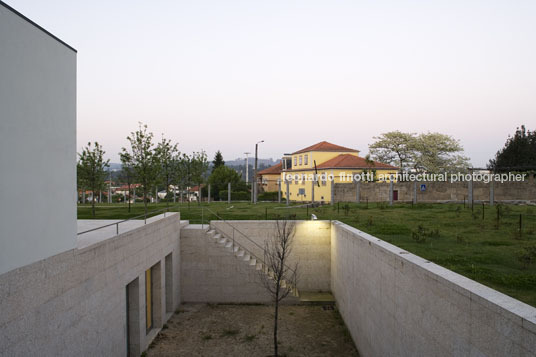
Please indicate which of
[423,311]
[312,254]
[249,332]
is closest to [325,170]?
[312,254]

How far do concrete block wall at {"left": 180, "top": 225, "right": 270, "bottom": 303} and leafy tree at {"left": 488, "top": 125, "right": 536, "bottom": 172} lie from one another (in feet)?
146

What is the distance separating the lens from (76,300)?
7477mm

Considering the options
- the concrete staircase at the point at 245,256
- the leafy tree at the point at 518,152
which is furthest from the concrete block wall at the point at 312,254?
the leafy tree at the point at 518,152

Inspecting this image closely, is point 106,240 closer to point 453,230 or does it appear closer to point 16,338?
point 16,338

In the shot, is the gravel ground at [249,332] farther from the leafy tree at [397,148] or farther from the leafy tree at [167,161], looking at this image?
the leafy tree at [397,148]

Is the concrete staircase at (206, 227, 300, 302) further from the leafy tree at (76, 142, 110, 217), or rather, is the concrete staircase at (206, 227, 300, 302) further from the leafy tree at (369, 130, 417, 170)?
the leafy tree at (369, 130, 417, 170)

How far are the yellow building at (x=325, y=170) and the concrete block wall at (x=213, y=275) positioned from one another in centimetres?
2061

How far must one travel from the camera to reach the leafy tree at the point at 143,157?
784 inches

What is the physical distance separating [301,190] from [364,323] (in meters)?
33.3

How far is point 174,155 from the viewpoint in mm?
30828

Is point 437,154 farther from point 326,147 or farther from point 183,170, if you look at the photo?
point 183,170

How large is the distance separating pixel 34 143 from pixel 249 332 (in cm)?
1025

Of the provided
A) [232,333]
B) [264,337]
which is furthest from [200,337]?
[264,337]

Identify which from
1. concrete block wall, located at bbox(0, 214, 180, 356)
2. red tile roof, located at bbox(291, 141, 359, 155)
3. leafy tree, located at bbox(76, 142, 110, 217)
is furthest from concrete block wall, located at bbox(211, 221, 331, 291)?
red tile roof, located at bbox(291, 141, 359, 155)
